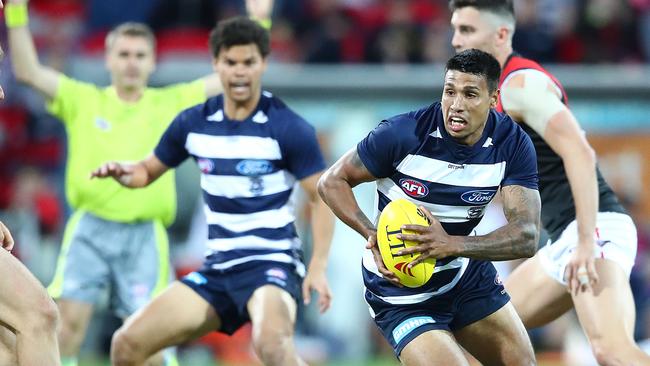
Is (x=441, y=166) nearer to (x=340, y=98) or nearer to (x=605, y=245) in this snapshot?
(x=605, y=245)

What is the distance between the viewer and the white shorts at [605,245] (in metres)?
6.64

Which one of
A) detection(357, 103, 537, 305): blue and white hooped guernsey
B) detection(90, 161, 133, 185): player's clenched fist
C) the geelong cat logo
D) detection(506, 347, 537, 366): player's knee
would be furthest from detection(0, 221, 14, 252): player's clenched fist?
detection(506, 347, 537, 366): player's knee

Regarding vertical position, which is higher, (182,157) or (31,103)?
(182,157)

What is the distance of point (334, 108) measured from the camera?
13.2 m

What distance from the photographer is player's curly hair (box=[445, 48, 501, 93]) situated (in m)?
5.71

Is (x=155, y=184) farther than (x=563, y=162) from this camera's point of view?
Yes

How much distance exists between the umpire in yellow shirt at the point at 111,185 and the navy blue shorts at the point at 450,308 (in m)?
2.72

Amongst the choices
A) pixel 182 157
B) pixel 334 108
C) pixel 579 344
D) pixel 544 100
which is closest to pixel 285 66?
pixel 334 108

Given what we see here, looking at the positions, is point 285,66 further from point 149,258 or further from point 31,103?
point 149,258

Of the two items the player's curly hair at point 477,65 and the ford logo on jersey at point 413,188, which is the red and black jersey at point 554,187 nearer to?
the player's curly hair at point 477,65

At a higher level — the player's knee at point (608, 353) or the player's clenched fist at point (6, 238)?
the player's clenched fist at point (6, 238)

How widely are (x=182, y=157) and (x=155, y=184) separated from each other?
4.02 ft

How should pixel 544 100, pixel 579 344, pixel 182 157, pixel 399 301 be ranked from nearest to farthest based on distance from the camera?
pixel 399 301 < pixel 544 100 < pixel 182 157 < pixel 579 344

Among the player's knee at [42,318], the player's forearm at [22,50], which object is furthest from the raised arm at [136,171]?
the player's knee at [42,318]
